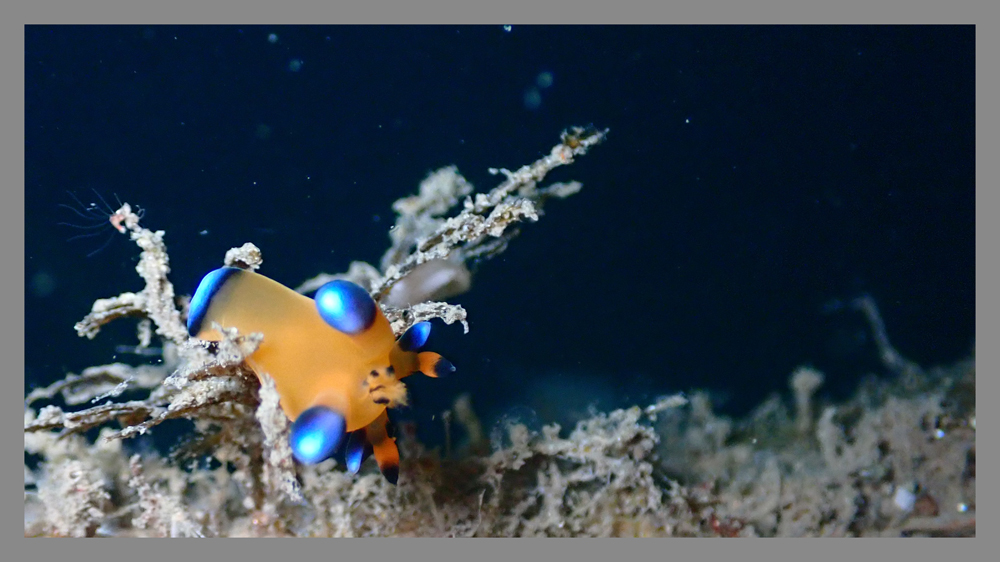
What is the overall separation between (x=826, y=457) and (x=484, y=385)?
2.00m

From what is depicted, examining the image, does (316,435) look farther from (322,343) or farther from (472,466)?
(472,466)

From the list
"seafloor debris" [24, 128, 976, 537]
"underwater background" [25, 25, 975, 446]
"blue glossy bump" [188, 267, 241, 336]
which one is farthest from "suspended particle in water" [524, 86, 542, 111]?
"blue glossy bump" [188, 267, 241, 336]

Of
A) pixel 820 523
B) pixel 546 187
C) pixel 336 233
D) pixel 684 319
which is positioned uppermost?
pixel 546 187

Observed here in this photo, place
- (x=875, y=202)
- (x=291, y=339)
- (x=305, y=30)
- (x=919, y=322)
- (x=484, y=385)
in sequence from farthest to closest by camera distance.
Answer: (x=919, y=322), (x=875, y=202), (x=484, y=385), (x=305, y=30), (x=291, y=339)

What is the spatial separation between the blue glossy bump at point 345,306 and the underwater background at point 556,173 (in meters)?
0.99

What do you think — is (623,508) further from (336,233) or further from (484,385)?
(336,233)

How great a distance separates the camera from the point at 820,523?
3.17 m

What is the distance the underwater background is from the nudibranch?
78 centimetres

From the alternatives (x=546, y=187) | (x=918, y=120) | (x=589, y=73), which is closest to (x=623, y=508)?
(x=546, y=187)

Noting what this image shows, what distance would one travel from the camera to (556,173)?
313 cm

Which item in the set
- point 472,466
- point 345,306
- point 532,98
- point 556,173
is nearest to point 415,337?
point 345,306

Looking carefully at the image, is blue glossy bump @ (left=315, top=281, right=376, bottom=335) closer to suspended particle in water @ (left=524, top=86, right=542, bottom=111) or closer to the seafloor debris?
the seafloor debris

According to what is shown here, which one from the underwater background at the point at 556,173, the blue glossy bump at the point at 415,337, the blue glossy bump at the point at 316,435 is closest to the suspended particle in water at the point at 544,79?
the underwater background at the point at 556,173

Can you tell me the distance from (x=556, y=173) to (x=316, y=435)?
1.83 meters
